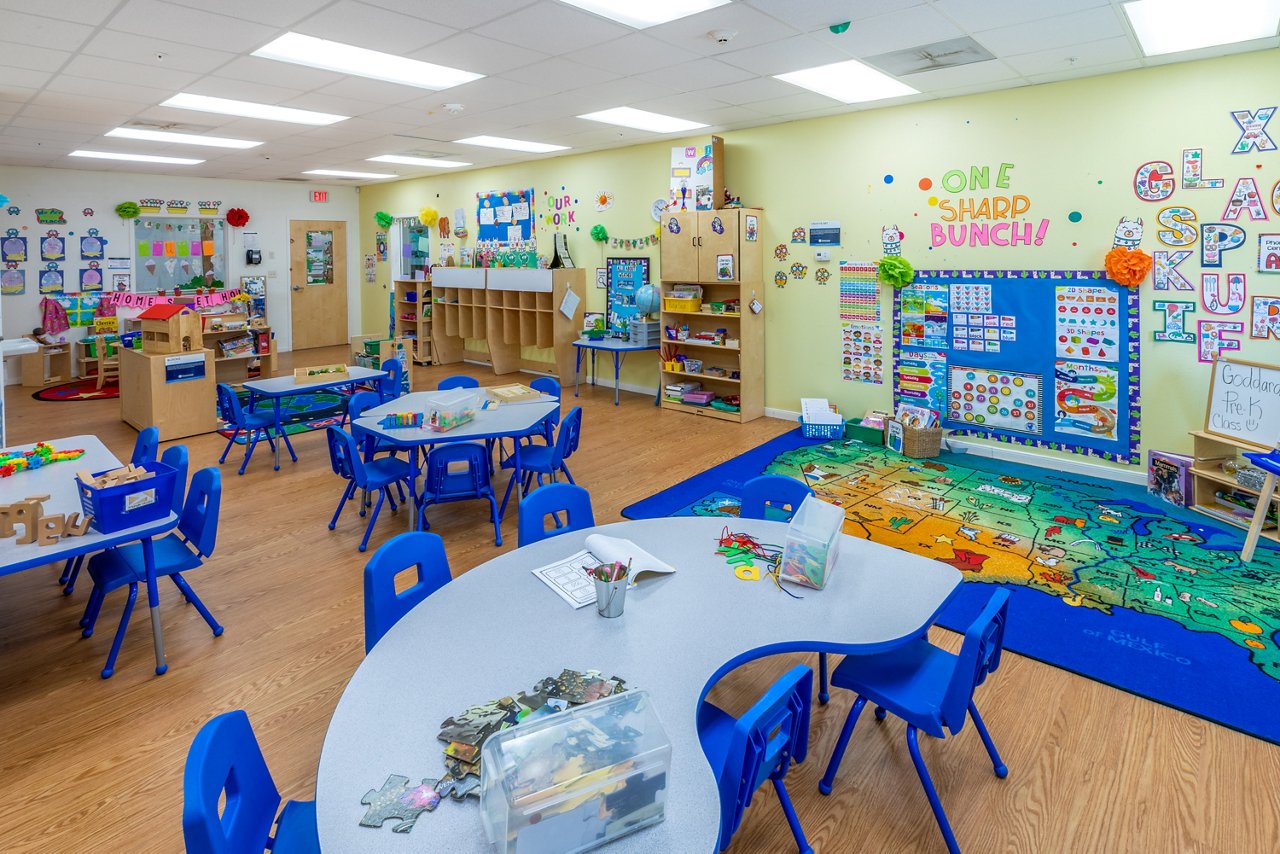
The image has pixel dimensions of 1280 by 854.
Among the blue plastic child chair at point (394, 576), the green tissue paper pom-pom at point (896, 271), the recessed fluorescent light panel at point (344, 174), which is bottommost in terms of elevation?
the blue plastic child chair at point (394, 576)

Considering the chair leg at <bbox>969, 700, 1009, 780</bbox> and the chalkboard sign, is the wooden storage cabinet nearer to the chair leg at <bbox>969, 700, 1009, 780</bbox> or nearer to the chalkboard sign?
the chalkboard sign

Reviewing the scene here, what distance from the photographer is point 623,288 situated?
862cm

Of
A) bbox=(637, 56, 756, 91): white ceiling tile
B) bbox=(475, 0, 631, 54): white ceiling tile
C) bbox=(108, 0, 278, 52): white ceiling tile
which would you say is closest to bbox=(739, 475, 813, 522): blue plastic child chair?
bbox=(475, 0, 631, 54): white ceiling tile

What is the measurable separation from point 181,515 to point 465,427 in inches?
61.2

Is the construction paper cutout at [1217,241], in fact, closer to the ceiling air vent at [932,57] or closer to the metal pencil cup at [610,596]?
the ceiling air vent at [932,57]

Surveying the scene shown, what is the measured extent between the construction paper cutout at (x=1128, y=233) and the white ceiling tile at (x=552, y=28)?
3772 mm

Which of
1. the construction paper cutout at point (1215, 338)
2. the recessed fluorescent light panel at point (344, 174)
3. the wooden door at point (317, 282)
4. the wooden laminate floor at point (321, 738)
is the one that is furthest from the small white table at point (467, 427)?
the wooden door at point (317, 282)

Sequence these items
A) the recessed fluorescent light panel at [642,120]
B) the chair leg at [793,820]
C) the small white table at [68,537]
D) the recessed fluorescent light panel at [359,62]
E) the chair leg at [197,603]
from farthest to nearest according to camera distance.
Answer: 1. the recessed fluorescent light panel at [642,120]
2. the recessed fluorescent light panel at [359,62]
3. the chair leg at [197,603]
4. the small white table at [68,537]
5. the chair leg at [793,820]

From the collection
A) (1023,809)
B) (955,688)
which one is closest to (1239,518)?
(1023,809)

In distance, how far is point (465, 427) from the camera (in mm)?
4434

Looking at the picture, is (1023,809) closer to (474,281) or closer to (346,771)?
(346,771)

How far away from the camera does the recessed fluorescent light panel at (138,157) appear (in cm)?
831

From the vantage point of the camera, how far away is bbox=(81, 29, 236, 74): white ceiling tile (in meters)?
4.15

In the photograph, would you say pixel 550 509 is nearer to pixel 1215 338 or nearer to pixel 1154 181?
pixel 1215 338
